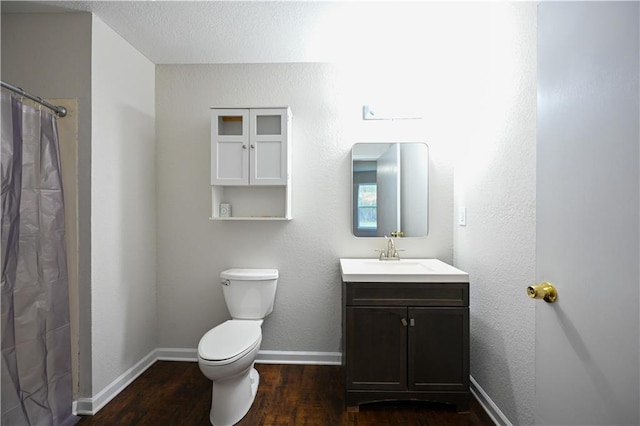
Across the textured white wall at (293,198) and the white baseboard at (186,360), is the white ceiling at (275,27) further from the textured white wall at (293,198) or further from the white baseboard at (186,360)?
the white baseboard at (186,360)

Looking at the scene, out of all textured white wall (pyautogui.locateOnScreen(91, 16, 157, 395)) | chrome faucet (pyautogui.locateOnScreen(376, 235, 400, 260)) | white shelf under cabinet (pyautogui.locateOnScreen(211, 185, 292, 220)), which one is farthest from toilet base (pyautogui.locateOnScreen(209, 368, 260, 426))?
chrome faucet (pyautogui.locateOnScreen(376, 235, 400, 260))

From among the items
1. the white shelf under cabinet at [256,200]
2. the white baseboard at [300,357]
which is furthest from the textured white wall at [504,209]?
the white shelf under cabinet at [256,200]

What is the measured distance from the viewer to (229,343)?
5.54ft

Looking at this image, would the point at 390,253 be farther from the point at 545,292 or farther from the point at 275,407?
the point at 545,292

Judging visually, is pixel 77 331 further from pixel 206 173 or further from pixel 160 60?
pixel 160 60

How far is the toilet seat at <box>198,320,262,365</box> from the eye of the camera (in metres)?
1.56

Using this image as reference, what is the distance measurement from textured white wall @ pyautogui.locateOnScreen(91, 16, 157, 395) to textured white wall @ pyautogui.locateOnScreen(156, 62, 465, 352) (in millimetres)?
114

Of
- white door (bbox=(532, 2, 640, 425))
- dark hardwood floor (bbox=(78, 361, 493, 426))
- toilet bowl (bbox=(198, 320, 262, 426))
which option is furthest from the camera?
dark hardwood floor (bbox=(78, 361, 493, 426))

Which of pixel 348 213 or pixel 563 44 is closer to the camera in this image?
pixel 563 44

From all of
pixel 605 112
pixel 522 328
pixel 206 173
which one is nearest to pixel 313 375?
pixel 522 328

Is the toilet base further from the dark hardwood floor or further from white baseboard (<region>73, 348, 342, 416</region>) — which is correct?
white baseboard (<region>73, 348, 342, 416</region>)

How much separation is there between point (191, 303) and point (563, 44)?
8.48 feet

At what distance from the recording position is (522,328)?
57.9 inches

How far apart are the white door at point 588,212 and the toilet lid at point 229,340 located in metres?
1.34
